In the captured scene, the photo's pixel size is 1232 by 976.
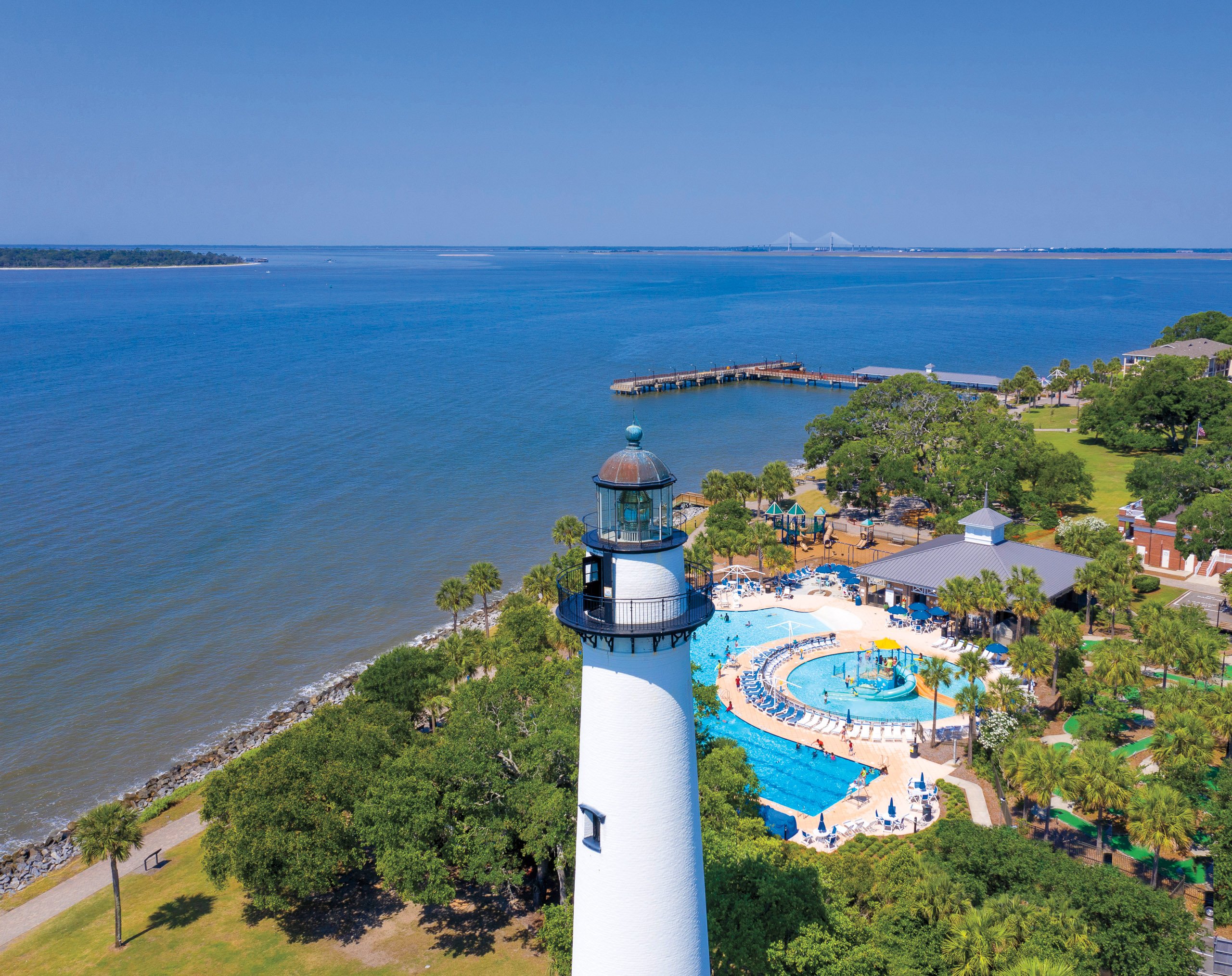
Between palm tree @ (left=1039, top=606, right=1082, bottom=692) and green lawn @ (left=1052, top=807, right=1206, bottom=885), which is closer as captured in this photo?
green lawn @ (left=1052, top=807, right=1206, bottom=885)

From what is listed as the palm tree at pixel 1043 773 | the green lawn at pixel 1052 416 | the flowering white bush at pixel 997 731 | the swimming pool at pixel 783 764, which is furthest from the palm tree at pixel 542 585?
the green lawn at pixel 1052 416

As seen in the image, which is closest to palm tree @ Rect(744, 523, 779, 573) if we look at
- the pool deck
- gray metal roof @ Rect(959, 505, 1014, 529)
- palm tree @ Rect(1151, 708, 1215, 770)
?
the pool deck

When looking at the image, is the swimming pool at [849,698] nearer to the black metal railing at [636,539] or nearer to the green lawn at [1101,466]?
the green lawn at [1101,466]

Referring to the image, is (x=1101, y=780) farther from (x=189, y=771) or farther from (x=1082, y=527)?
(x=189, y=771)

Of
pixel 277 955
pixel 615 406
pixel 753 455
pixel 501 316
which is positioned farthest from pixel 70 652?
pixel 501 316

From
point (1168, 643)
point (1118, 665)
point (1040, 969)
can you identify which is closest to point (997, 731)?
point (1118, 665)

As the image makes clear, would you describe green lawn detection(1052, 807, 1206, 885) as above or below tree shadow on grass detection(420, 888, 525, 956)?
above

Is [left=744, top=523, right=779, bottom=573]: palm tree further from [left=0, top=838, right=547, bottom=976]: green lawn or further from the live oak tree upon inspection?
[left=0, top=838, right=547, bottom=976]: green lawn
